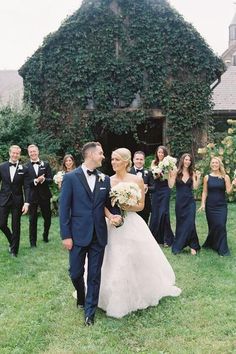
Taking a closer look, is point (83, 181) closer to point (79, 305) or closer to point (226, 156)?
point (79, 305)

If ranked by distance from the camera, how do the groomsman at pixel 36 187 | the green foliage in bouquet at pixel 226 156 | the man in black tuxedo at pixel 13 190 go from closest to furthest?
the man in black tuxedo at pixel 13 190 → the groomsman at pixel 36 187 → the green foliage in bouquet at pixel 226 156

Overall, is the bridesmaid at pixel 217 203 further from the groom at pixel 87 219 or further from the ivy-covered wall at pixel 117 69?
the ivy-covered wall at pixel 117 69

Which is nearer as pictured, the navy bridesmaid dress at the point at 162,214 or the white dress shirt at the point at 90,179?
the white dress shirt at the point at 90,179

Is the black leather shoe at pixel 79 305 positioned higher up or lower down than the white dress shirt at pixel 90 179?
lower down

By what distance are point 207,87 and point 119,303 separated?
13.0 metres

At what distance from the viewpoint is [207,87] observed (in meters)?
17.3

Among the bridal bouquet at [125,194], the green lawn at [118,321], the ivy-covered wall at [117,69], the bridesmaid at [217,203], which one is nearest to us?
the green lawn at [118,321]

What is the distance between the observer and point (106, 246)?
594cm

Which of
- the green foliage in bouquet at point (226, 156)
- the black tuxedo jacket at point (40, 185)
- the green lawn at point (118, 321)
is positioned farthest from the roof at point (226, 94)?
the green lawn at point (118, 321)

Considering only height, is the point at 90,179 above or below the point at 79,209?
above

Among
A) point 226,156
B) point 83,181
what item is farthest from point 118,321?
point 226,156

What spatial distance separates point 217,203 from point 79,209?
4405 mm

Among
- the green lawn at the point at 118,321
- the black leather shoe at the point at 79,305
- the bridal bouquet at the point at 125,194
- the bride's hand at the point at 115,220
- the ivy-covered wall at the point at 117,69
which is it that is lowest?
the green lawn at the point at 118,321

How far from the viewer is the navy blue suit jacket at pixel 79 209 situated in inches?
214
